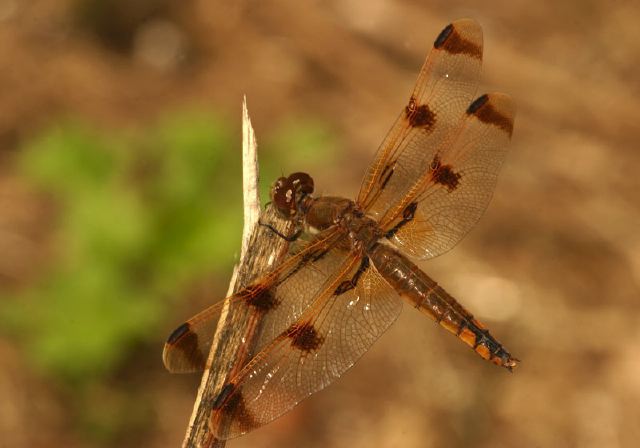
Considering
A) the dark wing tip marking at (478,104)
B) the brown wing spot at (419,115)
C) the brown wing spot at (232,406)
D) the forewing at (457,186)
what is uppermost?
the brown wing spot at (419,115)

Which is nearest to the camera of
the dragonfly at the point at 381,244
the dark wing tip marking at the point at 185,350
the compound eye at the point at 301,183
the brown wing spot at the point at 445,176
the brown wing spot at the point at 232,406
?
the brown wing spot at the point at 232,406

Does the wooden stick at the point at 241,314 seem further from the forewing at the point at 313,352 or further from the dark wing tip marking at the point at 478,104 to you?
→ the dark wing tip marking at the point at 478,104

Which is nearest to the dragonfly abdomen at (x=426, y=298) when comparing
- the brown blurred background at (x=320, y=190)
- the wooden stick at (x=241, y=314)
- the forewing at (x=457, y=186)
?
the forewing at (x=457, y=186)

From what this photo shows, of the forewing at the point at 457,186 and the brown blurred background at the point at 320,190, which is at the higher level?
the brown blurred background at the point at 320,190

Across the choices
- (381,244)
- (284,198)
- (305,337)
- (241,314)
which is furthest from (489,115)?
(241,314)

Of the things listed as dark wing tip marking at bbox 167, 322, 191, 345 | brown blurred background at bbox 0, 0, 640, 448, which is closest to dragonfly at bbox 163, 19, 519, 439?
dark wing tip marking at bbox 167, 322, 191, 345

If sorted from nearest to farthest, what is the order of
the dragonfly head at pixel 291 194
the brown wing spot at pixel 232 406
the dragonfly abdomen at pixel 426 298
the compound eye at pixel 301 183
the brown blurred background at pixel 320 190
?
the brown wing spot at pixel 232 406
the dragonfly head at pixel 291 194
the compound eye at pixel 301 183
the dragonfly abdomen at pixel 426 298
the brown blurred background at pixel 320 190

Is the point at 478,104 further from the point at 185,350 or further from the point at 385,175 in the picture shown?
the point at 185,350

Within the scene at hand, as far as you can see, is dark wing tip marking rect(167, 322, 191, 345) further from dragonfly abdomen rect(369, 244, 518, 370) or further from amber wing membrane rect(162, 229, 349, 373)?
dragonfly abdomen rect(369, 244, 518, 370)
